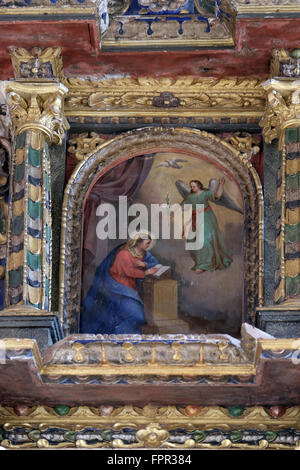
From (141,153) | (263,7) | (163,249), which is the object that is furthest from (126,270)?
(263,7)

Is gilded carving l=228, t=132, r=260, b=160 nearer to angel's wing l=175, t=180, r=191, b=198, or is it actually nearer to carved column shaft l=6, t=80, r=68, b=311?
angel's wing l=175, t=180, r=191, b=198

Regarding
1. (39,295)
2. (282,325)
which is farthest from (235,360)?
(39,295)

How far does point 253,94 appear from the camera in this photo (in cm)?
1666

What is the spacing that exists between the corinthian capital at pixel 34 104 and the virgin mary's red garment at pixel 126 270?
157cm

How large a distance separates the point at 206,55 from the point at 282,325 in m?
3.54

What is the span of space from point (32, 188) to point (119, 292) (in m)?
1.47

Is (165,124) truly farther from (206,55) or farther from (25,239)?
(25,239)

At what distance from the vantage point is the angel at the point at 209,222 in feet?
51.9

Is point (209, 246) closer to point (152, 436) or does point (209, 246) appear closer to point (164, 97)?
point (164, 97)

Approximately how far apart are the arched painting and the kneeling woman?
0.04 ft

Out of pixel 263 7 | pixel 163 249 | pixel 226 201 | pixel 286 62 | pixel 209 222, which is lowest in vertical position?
pixel 163 249

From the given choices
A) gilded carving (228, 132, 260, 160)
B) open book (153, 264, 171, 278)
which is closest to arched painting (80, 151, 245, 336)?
open book (153, 264, 171, 278)

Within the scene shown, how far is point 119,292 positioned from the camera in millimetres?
15664
